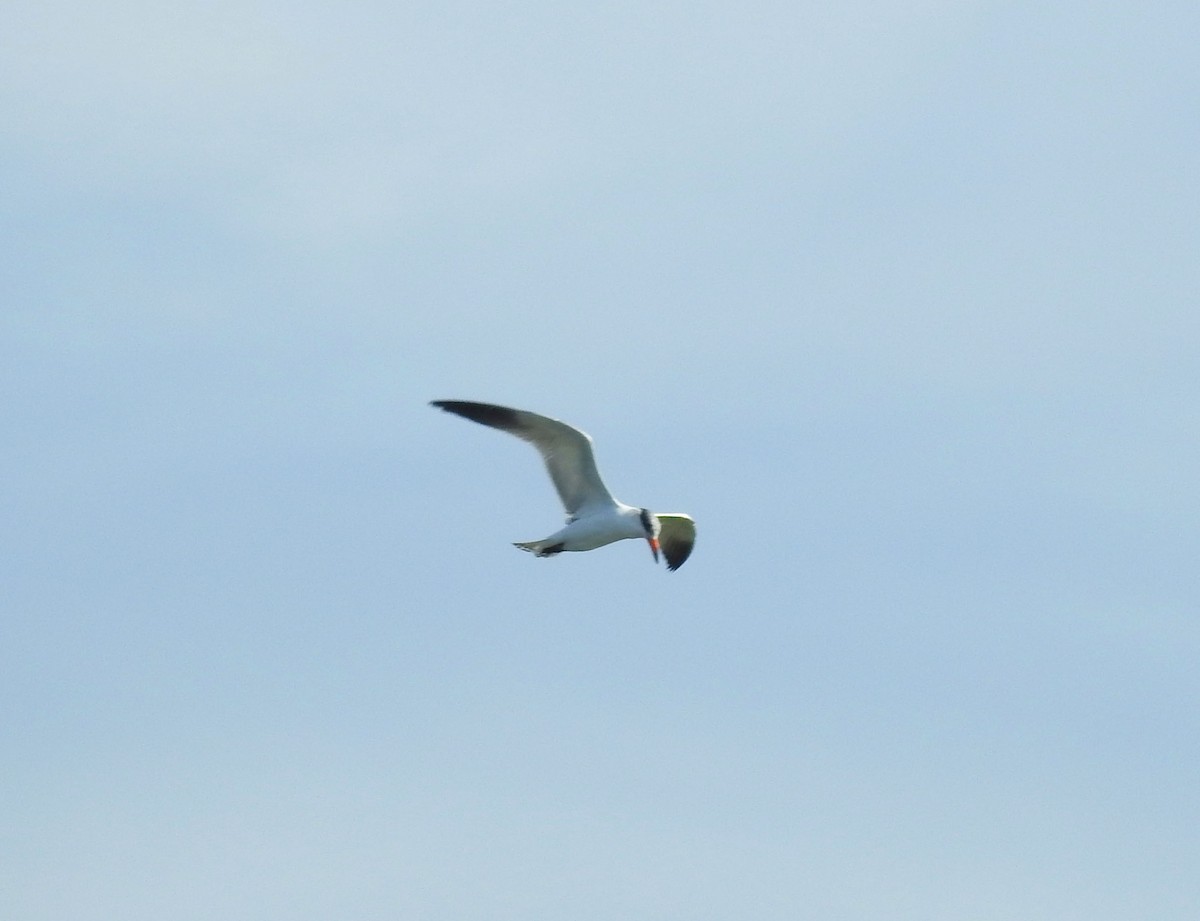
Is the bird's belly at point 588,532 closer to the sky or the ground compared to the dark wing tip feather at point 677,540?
closer to the ground

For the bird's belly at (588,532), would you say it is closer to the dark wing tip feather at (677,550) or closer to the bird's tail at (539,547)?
the bird's tail at (539,547)

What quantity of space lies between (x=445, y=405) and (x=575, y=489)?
97.8 inches

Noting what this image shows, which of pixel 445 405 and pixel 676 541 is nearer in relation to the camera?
pixel 445 405

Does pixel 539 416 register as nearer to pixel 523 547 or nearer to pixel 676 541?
pixel 523 547

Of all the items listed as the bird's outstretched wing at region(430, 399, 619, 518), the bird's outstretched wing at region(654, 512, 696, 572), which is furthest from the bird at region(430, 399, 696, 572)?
the bird's outstretched wing at region(654, 512, 696, 572)

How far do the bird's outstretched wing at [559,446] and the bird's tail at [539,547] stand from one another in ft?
2.09

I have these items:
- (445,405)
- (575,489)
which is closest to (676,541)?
(575,489)

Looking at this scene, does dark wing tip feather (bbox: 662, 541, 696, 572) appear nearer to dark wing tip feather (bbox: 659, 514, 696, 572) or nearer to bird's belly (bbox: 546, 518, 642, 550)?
dark wing tip feather (bbox: 659, 514, 696, 572)

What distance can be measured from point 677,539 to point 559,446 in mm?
4421

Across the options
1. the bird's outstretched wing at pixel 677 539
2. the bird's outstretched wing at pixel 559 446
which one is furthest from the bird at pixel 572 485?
the bird's outstretched wing at pixel 677 539

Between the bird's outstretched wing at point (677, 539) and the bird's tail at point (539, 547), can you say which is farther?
the bird's outstretched wing at point (677, 539)

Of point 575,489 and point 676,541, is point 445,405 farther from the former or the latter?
point 676,541

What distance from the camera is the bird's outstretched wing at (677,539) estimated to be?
1294 inches

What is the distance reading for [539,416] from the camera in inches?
1129
